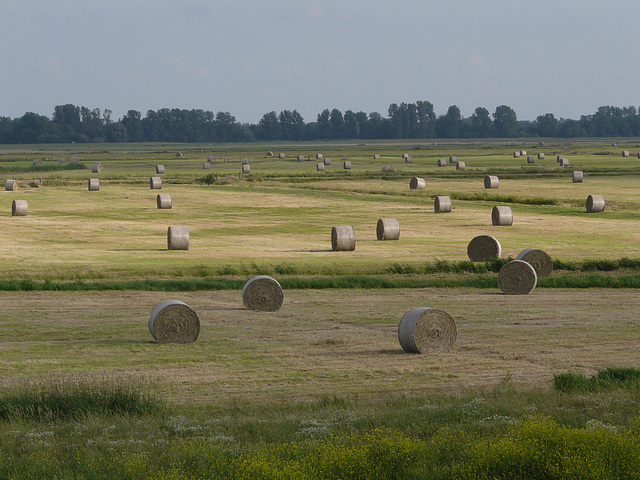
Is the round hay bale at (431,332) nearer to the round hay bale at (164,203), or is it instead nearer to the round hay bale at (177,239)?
the round hay bale at (177,239)

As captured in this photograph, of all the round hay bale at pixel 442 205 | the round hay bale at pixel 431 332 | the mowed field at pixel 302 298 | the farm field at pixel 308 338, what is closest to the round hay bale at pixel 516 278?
the farm field at pixel 308 338

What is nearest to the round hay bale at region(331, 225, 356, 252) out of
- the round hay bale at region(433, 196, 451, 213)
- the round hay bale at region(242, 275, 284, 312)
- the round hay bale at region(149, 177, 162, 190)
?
the round hay bale at region(242, 275, 284, 312)

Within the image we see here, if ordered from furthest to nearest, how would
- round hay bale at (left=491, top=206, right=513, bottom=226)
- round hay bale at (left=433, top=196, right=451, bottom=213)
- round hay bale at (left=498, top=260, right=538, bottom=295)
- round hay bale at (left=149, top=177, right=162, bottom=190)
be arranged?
1. round hay bale at (left=149, top=177, right=162, bottom=190)
2. round hay bale at (left=433, top=196, right=451, bottom=213)
3. round hay bale at (left=491, top=206, right=513, bottom=226)
4. round hay bale at (left=498, top=260, right=538, bottom=295)

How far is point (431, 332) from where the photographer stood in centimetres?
2061

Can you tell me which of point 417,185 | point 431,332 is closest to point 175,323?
point 431,332

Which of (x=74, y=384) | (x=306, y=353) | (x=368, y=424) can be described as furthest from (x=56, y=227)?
(x=368, y=424)

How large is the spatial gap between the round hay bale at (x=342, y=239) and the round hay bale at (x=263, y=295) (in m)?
13.2

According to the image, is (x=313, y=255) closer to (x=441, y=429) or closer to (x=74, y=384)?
(x=74, y=384)

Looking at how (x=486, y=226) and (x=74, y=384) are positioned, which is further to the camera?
(x=486, y=226)

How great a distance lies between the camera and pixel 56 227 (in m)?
50.5

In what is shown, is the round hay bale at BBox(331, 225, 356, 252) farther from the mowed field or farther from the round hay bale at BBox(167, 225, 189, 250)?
the round hay bale at BBox(167, 225, 189, 250)

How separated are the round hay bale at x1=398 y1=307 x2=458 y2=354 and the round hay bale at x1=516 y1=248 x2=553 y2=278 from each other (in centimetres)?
1350

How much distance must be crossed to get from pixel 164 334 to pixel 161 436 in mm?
9254

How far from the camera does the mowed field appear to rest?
18672 mm
